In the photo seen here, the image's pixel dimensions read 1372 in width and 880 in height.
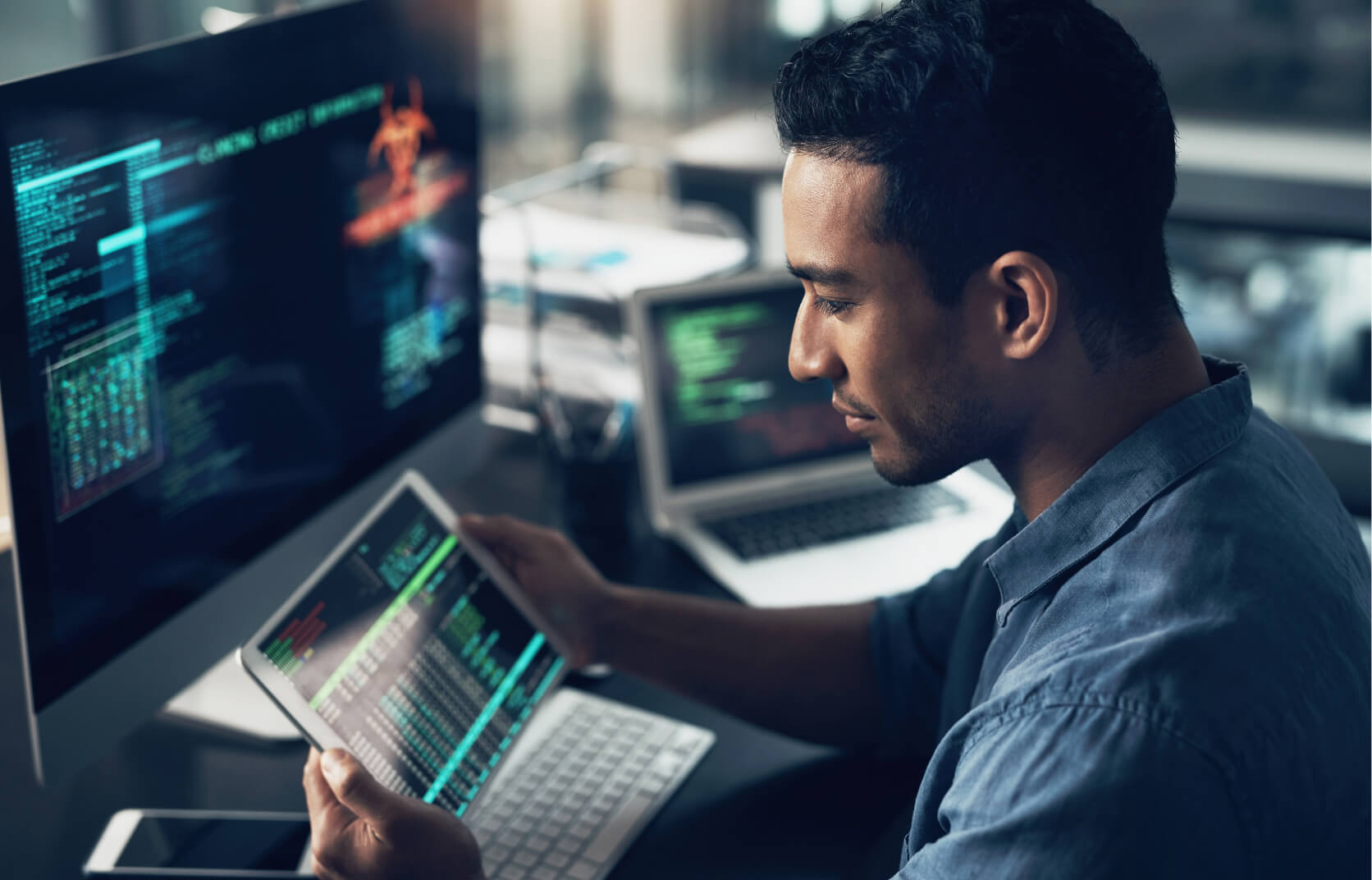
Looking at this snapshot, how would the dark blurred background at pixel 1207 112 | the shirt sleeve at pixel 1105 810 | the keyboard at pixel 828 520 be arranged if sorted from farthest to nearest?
the dark blurred background at pixel 1207 112 → the keyboard at pixel 828 520 → the shirt sleeve at pixel 1105 810

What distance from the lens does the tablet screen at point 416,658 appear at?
90cm

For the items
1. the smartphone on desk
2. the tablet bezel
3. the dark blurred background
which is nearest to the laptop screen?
the tablet bezel

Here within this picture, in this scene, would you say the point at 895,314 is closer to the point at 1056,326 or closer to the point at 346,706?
the point at 1056,326

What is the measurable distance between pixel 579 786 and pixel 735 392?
0.59 metres

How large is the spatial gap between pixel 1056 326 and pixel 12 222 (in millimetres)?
648

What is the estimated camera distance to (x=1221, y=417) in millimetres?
824

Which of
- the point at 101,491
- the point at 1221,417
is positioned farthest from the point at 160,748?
the point at 1221,417

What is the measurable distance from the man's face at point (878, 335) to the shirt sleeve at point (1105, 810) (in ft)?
0.78

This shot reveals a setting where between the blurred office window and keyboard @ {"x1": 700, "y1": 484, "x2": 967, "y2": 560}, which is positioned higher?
the blurred office window

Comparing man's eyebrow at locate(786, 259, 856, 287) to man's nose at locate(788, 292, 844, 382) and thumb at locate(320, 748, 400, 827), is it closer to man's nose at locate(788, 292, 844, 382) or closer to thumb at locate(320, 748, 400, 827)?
man's nose at locate(788, 292, 844, 382)

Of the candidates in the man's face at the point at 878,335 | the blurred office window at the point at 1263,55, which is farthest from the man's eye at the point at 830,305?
the blurred office window at the point at 1263,55

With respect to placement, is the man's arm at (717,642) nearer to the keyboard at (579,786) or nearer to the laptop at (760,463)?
the keyboard at (579,786)

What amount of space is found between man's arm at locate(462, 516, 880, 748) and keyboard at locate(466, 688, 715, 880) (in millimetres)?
46

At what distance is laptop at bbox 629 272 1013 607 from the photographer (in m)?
1.43
